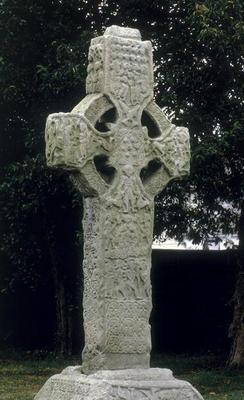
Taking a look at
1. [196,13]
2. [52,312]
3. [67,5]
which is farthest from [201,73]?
[52,312]

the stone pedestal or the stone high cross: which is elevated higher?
the stone high cross

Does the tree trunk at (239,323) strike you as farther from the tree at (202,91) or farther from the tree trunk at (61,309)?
the tree trunk at (61,309)

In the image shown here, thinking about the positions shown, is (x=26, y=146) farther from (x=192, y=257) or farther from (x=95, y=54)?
(x=95, y=54)

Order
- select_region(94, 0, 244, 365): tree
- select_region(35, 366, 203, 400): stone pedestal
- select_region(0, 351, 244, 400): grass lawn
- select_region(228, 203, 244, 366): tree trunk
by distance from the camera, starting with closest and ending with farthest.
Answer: select_region(35, 366, 203, 400): stone pedestal → select_region(0, 351, 244, 400): grass lawn → select_region(94, 0, 244, 365): tree → select_region(228, 203, 244, 366): tree trunk

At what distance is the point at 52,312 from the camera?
21.0 meters

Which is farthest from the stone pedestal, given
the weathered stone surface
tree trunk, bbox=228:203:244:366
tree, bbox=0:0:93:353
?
tree trunk, bbox=228:203:244:366

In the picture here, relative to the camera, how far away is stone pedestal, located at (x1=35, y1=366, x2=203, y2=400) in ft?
26.9

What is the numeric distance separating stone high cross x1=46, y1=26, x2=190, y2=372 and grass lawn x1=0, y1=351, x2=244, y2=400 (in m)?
5.64

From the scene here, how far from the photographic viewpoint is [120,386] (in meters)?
8.24

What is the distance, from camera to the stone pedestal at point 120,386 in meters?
8.19

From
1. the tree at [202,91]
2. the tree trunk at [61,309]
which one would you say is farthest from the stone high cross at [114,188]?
the tree trunk at [61,309]

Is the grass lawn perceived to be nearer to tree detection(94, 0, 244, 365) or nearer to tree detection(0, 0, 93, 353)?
tree detection(94, 0, 244, 365)

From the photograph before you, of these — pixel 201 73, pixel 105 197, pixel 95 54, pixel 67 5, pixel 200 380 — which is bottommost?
pixel 200 380

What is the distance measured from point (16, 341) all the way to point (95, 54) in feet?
42.7
